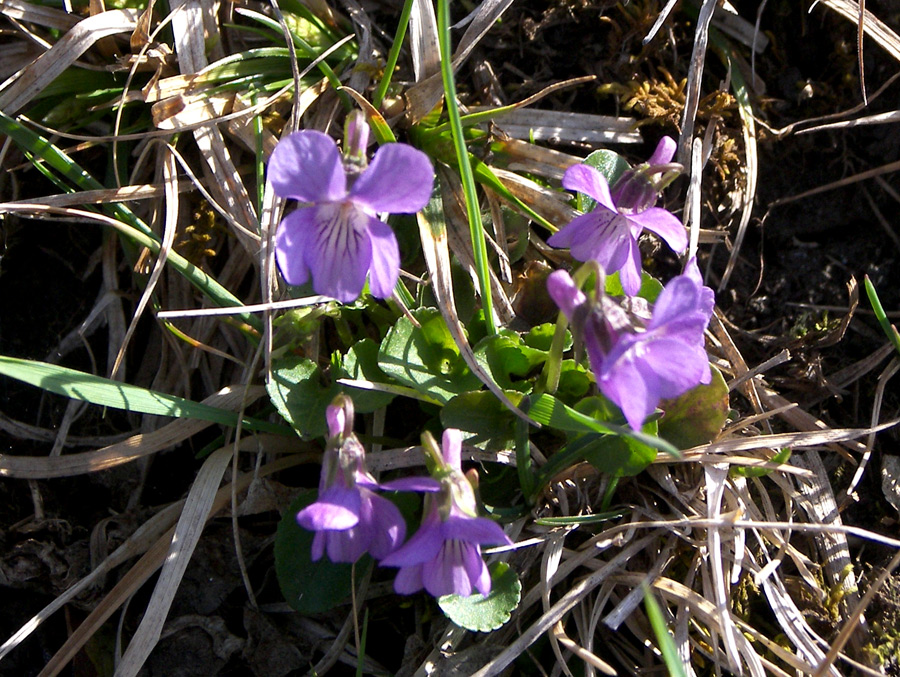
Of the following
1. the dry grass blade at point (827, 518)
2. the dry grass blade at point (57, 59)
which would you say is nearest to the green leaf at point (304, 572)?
the dry grass blade at point (827, 518)

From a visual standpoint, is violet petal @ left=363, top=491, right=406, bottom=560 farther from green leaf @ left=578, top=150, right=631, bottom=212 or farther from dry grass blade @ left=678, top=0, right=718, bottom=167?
dry grass blade @ left=678, top=0, right=718, bottom=167

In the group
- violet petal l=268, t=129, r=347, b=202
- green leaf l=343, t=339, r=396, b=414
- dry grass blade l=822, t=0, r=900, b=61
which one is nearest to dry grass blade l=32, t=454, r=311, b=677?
green leaf l=343, t=339, r=396, b=414

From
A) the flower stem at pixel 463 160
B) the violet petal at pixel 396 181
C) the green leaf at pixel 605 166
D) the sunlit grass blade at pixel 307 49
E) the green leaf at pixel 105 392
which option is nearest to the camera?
the flower stem at pixel 463 160

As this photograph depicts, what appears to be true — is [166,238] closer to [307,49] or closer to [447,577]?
[307,49]

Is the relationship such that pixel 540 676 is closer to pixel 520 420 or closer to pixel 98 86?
pixel 520 420

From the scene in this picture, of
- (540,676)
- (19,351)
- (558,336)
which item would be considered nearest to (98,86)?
(19,351)

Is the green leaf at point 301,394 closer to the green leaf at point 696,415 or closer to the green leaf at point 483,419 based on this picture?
the green leaf at point 483,419
